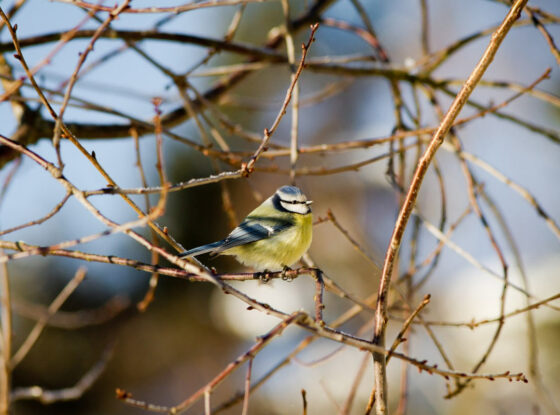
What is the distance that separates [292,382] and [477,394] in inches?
78.1

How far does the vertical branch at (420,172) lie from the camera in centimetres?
106

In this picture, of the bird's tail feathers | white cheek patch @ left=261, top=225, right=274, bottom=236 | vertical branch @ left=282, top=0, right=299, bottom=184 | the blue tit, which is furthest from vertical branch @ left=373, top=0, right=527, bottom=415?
white cheek patch @ left=261, top=225, right=274, bottom=236

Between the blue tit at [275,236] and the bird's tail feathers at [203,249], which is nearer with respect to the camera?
the bird's tail feathers at [203,249]

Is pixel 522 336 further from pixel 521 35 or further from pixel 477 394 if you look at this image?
pixel 521 35

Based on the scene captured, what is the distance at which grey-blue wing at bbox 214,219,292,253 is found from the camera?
206 centimetres

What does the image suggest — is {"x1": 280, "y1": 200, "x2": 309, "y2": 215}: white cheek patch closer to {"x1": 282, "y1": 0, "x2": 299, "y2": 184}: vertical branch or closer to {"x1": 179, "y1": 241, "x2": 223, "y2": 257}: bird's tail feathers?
{"x1": 282, "y1": 0, "x2": 299, "y2": 184}: vertical branch

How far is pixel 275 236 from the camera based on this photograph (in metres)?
2.18

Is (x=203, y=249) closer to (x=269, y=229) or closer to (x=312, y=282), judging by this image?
(x=269, y=229)

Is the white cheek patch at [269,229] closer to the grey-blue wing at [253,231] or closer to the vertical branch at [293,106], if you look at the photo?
the grey-blue wing at [253,231]

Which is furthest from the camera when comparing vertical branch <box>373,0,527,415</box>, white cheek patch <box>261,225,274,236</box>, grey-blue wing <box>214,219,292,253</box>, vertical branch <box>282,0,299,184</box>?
white cheek patch <box>261,225,274,236</box>

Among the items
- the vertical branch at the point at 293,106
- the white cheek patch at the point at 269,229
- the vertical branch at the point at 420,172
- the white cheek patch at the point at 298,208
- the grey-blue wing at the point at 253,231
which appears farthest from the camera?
the white cheek patch at the point at 298,208

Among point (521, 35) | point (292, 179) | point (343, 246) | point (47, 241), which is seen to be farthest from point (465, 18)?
point (292, 179)

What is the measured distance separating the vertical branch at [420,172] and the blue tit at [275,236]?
920 mm

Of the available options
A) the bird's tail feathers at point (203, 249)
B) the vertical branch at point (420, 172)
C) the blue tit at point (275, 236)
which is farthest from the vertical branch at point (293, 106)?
the vertical branch at point (420, 172)
